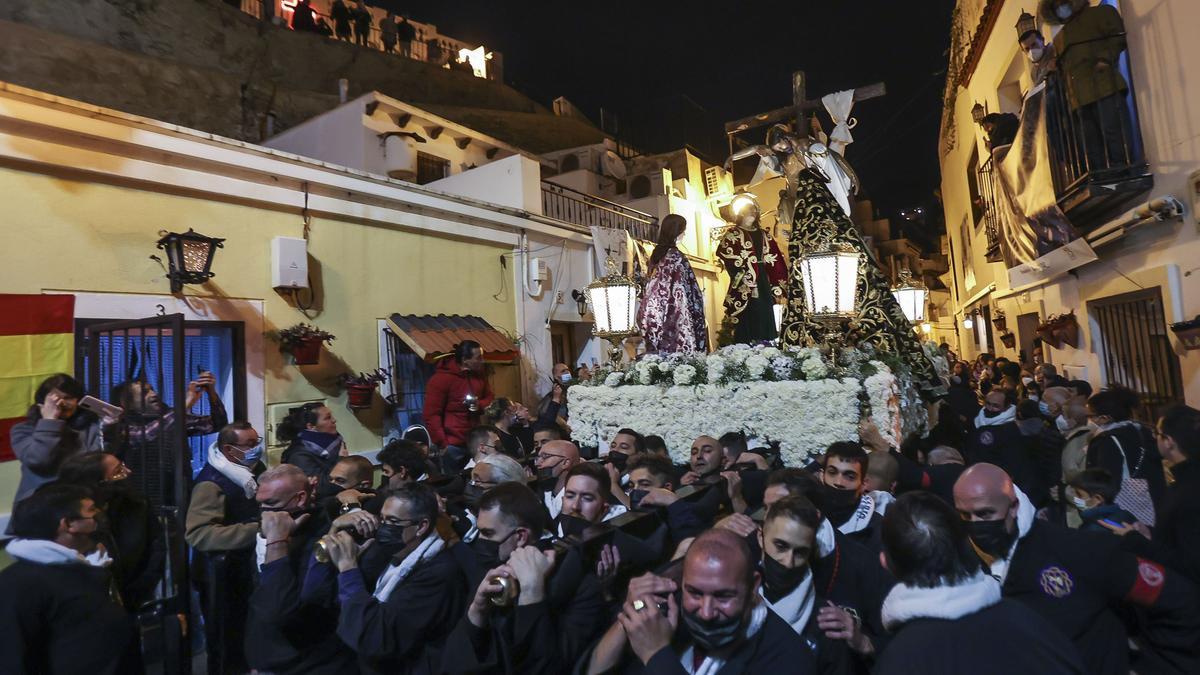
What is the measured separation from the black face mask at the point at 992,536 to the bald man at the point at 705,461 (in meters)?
1.77

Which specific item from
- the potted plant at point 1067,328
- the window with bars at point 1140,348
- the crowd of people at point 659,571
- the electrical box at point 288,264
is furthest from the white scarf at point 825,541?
the potted plant at point 1067,328

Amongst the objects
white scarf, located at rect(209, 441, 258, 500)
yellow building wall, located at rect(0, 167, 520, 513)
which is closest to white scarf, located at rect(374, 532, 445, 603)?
white scarf, located at rect(209, 441, 258, 500)

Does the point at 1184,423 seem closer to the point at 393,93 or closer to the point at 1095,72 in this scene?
the point at 1095,72

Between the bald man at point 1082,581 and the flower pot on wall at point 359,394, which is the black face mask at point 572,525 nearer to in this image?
the bald man at point 1082,581

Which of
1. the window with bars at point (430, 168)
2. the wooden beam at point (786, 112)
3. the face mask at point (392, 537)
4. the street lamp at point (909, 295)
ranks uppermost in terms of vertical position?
the window with bars at point (430, 168)

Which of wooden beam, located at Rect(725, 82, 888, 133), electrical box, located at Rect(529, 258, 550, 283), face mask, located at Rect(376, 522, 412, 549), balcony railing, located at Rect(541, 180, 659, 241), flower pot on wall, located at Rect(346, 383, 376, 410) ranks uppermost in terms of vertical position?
balcony railing, located at Rect(541, 180, 659, 241)

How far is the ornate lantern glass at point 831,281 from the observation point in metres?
4.57

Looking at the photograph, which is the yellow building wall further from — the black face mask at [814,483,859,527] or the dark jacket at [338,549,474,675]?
the black face mask at [814,483,859,527]

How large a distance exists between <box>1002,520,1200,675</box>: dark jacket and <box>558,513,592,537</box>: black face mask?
5.54ft

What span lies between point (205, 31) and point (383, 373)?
18.2 meters

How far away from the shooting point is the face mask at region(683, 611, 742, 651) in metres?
2.04

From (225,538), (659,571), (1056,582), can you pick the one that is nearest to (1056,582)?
(1056,582)

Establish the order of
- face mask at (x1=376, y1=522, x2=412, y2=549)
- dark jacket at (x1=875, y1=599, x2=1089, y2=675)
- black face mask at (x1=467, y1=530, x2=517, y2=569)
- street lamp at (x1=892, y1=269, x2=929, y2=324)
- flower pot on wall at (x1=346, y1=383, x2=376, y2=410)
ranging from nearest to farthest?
dark jacket at (x1=875, y1=599, x2=1089, y2=675) < black face mask at (x1=467, y1=530, x2=517, y2=569) < face mask at (x1=376, y1=522, x2=412, y2=549) < flower pot on wall at (x1=346, y1=383, x2=376, y2=410) < street lamp at (x1=892, y1=269, x2=929, y2=324)

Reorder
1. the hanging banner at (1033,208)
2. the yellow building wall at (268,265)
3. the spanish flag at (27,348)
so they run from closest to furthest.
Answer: the spanish flag at (27,348)
the yellow building wall at (268,265)
the hanging banner at (1033,208)
